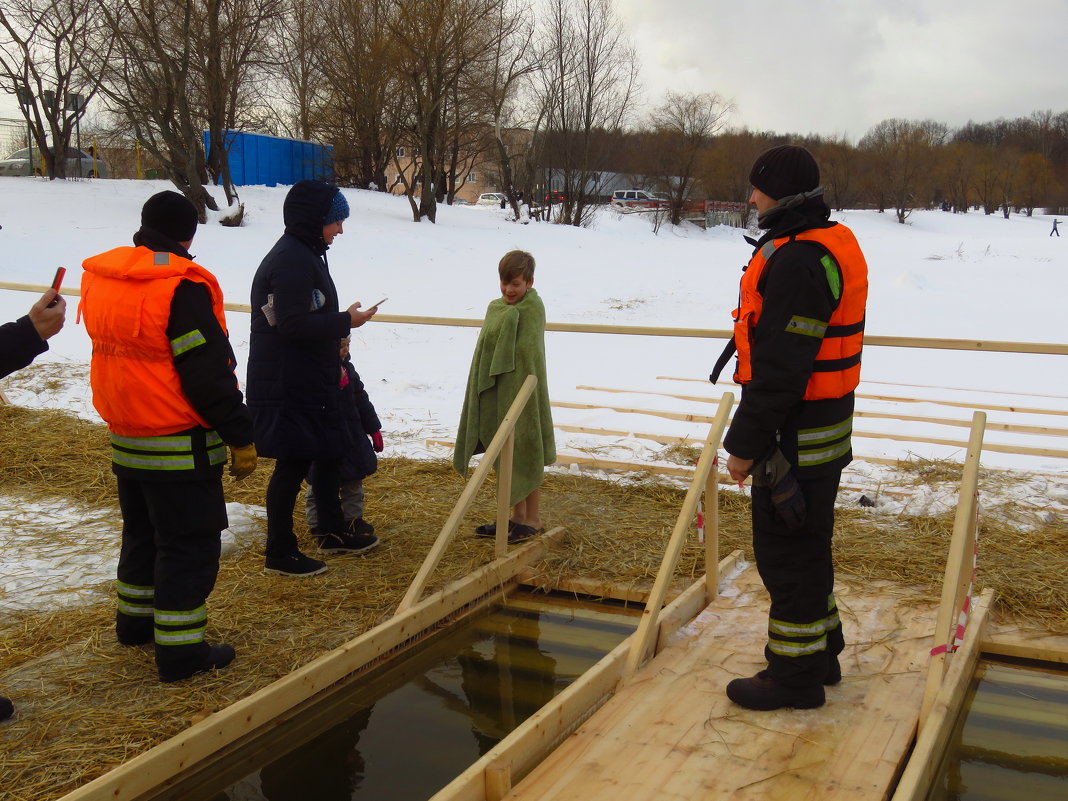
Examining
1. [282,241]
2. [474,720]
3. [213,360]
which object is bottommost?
[474,720]

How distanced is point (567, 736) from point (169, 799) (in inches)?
54.2

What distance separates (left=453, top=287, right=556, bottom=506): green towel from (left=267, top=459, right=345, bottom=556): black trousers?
29.0 inches

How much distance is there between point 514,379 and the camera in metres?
5.07

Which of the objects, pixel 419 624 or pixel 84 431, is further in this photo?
pixel 84 431

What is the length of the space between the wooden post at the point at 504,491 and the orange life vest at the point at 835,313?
5.84ft

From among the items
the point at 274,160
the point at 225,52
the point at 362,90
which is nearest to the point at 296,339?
the point at 225,52

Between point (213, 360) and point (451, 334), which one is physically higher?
point (213, 360)

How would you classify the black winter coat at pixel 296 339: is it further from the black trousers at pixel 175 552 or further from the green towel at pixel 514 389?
the green towel at pixel 514 389

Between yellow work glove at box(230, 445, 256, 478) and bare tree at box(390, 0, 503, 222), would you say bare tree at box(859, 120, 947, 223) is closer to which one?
bare tree at box(390, 0, 503, 222)

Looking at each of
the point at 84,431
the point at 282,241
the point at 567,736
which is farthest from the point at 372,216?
the point at 567,736

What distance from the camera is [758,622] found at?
168 inches

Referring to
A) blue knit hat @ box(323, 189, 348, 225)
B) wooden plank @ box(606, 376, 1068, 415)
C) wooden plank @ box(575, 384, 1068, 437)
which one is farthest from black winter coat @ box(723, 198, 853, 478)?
wooden plank @ box(606, 376, 1068, 415)

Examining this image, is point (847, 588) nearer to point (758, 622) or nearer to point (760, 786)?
point (758, 622)

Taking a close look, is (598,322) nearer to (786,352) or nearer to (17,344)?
(786,352)
